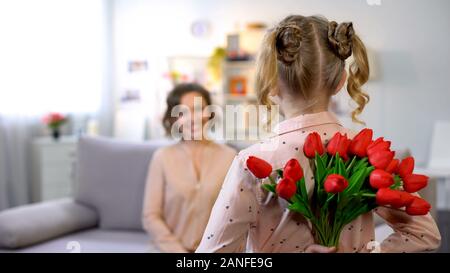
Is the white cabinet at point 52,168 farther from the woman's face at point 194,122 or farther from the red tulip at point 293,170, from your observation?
the red tulip at point 293,170

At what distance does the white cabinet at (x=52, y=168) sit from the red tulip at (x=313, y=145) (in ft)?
9.08

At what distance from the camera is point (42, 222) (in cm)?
124

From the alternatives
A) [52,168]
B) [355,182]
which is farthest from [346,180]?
[52,168]

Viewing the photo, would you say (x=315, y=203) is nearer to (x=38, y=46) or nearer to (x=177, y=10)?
(x=38, y=46)

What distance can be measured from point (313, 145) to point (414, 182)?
75 millimetres

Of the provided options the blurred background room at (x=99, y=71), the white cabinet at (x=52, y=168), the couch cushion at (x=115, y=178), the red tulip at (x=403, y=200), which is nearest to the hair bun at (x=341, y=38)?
the red tulip at (x=403, y=200)

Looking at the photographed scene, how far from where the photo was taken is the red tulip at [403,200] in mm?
391

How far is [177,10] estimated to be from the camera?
3.75 m

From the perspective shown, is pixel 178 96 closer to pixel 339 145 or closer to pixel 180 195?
pixel 180 195

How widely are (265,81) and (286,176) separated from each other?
7cm

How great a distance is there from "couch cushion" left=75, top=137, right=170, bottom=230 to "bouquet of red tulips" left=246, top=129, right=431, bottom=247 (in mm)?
917

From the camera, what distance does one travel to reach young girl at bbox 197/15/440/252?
407 millimetres
